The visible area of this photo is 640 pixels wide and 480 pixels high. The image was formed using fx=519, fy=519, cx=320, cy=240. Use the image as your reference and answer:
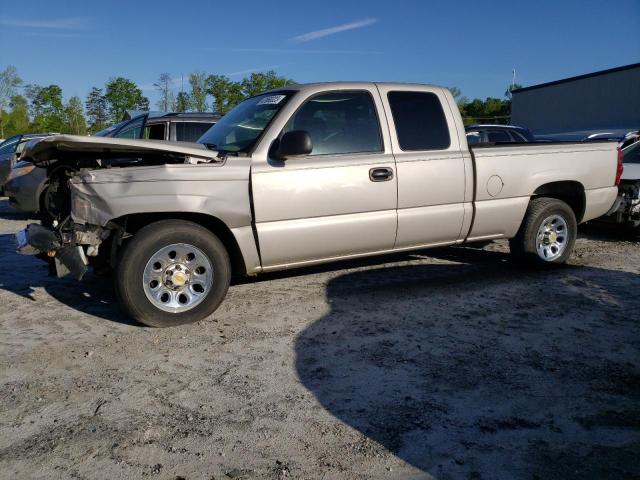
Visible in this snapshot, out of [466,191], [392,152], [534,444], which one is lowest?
[534,444]

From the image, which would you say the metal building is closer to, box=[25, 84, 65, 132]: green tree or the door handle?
the door handle

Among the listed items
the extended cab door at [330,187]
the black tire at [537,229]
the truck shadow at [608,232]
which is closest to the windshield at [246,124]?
the extended cab door at [330,187]

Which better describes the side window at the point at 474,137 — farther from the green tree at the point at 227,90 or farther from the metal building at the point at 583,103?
the green tree at the point at 227,90

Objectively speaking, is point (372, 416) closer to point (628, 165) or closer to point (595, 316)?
point (595, 316)

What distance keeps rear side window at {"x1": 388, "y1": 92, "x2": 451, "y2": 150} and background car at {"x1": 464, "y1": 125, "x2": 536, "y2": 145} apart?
17.3ft

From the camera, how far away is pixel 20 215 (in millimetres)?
10992

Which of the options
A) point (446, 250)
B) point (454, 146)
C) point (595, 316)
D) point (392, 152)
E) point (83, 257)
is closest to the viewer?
point (83, 257)

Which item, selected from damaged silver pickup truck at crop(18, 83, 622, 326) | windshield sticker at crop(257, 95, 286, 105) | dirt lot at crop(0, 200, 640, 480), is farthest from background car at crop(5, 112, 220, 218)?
damaged silver pickup truck at crop(18, 83, 622, 326)

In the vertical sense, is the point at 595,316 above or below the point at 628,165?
below

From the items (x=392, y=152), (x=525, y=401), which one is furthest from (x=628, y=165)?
(x=525, y=401)

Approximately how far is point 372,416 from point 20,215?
10592 mm

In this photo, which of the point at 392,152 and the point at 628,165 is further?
the point at 628,165

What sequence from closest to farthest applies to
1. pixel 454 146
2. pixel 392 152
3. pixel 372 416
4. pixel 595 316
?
pixel 372 416
pixel 595 316
pixel 392 152
pixel 454 146

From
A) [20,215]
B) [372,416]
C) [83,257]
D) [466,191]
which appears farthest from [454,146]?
[20,215]
